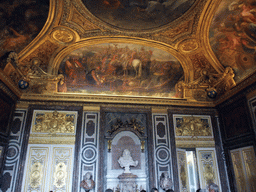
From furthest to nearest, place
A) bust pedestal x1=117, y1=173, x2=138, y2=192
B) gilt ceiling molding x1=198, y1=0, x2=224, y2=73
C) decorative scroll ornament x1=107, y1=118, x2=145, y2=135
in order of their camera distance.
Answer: decorative scroll ornament x1=107, y1=118, x2=145, y2=135
bust pedestal x1=117, y1=173, x2=138, y2=192
gilt ceiling molding x1=198, y1=0, x2=224, y2=73

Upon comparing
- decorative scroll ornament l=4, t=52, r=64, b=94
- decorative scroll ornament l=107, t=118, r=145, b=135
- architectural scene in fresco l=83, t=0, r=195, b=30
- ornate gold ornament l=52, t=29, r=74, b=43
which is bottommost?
decorative scroll ornament l=107, t=118, r=145, b=135

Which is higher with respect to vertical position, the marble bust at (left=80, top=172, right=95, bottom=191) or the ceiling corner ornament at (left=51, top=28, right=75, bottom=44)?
the ceiling corner ornament at (left=51, top=28, right=75, bottom=44)

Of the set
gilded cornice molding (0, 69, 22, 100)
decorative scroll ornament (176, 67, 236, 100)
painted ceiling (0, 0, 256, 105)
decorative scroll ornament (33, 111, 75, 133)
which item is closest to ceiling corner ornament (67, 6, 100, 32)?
painted ceiling (0, 0, 256, 105)

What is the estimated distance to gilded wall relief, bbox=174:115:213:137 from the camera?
12.8m

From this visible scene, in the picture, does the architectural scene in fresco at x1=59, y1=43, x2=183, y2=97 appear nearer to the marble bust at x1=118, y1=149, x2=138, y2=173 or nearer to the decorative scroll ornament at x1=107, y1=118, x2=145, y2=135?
the decorative scroll ornament at x1=107, y1=118, x2=145, y2=135

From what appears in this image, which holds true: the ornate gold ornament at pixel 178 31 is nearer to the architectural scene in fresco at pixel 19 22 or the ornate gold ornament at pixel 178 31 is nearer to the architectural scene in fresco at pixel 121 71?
the architectural scene in fresco at pixel 121 71

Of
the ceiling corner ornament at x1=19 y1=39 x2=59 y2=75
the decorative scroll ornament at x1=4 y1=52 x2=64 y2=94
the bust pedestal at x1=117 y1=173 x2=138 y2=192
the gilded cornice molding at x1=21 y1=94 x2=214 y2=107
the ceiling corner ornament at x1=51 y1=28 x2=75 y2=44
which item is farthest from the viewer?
the gilded cornice molding at x1=21 y1=94 x2=214 y2=107

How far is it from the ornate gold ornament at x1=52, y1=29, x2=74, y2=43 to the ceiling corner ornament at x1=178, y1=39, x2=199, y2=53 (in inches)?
247

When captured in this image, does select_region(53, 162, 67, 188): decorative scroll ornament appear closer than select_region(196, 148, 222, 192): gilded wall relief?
Yes

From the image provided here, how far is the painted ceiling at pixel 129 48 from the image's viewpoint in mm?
9578

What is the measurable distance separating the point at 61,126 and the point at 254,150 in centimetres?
1008

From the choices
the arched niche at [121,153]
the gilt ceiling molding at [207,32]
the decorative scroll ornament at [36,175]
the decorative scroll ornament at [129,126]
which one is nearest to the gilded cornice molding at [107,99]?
the decorative scroll ornament at [129,126]

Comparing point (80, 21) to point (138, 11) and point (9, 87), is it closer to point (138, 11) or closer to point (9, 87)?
point (138, 11)

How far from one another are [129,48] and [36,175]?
28.3 ft
